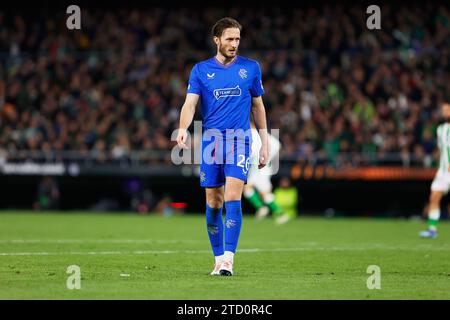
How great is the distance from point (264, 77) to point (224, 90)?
19.8 m

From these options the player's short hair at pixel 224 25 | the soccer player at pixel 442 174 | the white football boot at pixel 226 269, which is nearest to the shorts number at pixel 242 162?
the white football boot at pixel 226 269

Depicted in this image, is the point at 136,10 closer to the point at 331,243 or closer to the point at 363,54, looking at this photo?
the point at 363,54

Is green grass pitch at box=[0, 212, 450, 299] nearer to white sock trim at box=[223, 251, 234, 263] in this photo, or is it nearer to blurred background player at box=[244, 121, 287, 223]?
white sock trim at box=[223, 251, 234, 263]

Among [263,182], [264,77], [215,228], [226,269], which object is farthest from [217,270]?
[264,77]

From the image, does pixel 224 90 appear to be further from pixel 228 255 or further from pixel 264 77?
pixel 264 77

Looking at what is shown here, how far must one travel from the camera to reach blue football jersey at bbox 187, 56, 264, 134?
1020cm

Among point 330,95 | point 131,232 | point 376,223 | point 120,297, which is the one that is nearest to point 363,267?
point 120,297

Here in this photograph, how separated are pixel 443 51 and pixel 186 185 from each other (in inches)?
352

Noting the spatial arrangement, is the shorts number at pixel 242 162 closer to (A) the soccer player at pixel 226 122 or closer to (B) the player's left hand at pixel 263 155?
(A) the soccer player at pixel 226 122

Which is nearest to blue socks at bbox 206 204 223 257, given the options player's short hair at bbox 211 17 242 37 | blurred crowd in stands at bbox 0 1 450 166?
player's short hair at bbox 211 17 242 37

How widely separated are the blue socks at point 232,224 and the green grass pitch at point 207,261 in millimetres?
365

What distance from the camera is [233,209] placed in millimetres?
10156

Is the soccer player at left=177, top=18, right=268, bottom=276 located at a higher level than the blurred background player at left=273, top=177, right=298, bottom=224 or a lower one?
higher

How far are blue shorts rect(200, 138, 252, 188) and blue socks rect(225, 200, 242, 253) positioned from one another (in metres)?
0.28
